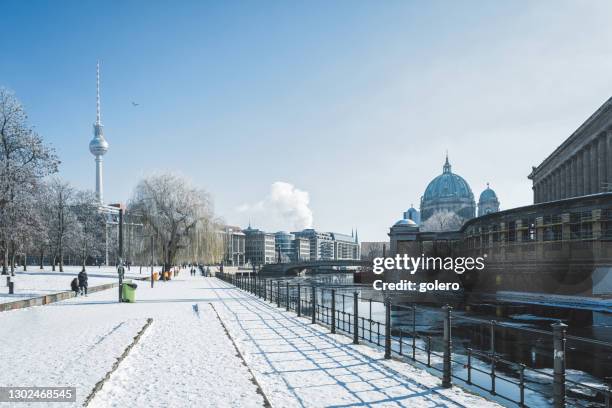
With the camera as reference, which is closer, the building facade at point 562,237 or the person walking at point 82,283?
the person walking at point 82,283

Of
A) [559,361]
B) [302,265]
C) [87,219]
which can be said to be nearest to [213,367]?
[559,361]

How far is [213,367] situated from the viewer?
10289mm

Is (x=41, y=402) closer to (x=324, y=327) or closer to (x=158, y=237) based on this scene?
(x=324, y=327)

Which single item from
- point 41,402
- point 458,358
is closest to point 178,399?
point 41,402

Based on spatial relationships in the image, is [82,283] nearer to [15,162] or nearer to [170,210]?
[15,162]

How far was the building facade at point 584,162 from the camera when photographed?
186 ft

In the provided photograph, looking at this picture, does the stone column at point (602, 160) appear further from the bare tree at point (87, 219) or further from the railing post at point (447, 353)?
the bare tree at point (87, 219)

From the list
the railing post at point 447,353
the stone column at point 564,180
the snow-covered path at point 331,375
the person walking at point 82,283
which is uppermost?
the stone column at point 564,180

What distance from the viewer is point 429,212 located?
655 feet

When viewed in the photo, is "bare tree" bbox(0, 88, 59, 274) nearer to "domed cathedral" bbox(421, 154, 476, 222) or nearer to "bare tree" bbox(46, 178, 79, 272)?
"bare tree" bbox(46, 178, 79, 272)

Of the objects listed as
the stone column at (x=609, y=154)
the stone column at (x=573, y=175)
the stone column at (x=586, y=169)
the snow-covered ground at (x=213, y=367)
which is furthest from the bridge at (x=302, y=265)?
the snow-covered ground at (x=213, y=367)
